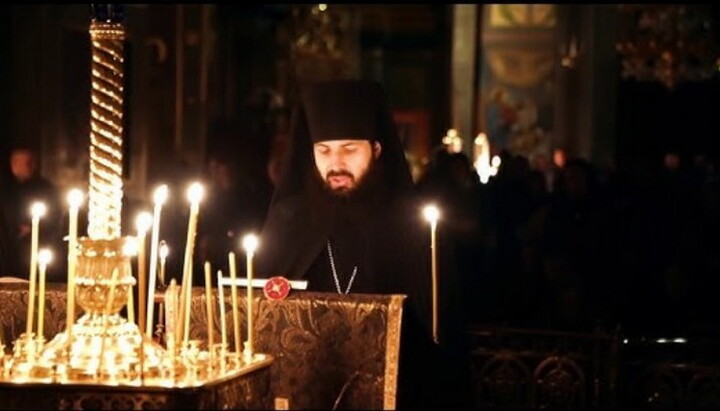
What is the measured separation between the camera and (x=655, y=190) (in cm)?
1223

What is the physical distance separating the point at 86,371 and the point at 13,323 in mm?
744

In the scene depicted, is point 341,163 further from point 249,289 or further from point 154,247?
point 249,289

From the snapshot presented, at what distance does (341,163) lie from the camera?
6.38 metres

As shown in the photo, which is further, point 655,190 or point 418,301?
point 655,190

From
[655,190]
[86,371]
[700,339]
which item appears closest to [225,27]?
[655,190]

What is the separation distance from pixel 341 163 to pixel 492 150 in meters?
13.9

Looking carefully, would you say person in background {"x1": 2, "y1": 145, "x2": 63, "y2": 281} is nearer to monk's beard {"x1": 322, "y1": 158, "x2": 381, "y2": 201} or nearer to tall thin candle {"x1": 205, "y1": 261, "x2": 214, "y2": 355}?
monk's beard {"x1": 322, "y1": 158, "x2": 381, "y2": 201}

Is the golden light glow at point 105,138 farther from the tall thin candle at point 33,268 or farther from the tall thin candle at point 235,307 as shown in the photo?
the tall thin candle at point 235,307

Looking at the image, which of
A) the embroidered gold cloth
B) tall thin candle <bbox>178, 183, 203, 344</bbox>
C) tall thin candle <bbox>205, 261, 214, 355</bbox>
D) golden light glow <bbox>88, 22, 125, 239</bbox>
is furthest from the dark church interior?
tall thin candle <bbox>178, 183, 203, 344</bbox>

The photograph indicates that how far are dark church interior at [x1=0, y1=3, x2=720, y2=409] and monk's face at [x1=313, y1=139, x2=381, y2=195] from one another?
1.39ft

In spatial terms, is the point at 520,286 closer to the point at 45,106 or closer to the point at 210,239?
the point at 210,239

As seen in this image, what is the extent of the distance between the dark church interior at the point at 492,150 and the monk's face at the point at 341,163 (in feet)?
1.39

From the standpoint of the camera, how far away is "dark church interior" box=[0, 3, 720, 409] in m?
8.95

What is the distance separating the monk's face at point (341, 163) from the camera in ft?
20.9
